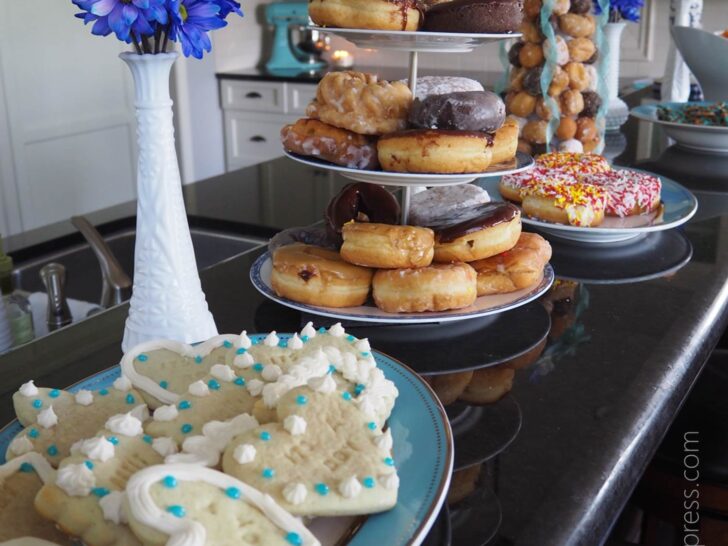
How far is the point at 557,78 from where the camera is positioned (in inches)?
74.4

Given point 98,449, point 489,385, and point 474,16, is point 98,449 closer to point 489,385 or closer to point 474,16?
point 489,385

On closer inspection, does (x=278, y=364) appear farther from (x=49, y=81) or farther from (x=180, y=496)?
(x=49, y=81)

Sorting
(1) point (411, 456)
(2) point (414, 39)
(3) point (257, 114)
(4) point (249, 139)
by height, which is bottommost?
(4) point (249, 139)

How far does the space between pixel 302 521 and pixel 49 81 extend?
3631 mm

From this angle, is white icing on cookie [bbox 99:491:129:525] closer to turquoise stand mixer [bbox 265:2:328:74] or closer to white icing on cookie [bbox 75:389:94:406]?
white icing on cookie [bbox 75:389:94:406]

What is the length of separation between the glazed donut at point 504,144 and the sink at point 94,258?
0.85 m

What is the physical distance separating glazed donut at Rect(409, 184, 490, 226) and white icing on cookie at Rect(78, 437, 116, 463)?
2.08ft

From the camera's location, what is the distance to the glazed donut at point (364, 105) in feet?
3.36

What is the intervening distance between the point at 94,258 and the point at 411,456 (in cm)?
155

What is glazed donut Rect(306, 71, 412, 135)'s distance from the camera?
3.36 ft

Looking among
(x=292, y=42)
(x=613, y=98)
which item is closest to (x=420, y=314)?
(x=613, y=98)

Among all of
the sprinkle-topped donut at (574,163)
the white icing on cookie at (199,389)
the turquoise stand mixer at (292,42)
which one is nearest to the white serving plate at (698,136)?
the sprinkle-topped donut at (574,163)

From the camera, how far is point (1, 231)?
3645 mm

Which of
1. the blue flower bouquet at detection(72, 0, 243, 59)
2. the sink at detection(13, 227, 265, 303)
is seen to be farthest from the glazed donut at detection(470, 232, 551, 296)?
the sink at detection(13, 227, 265, 303)
